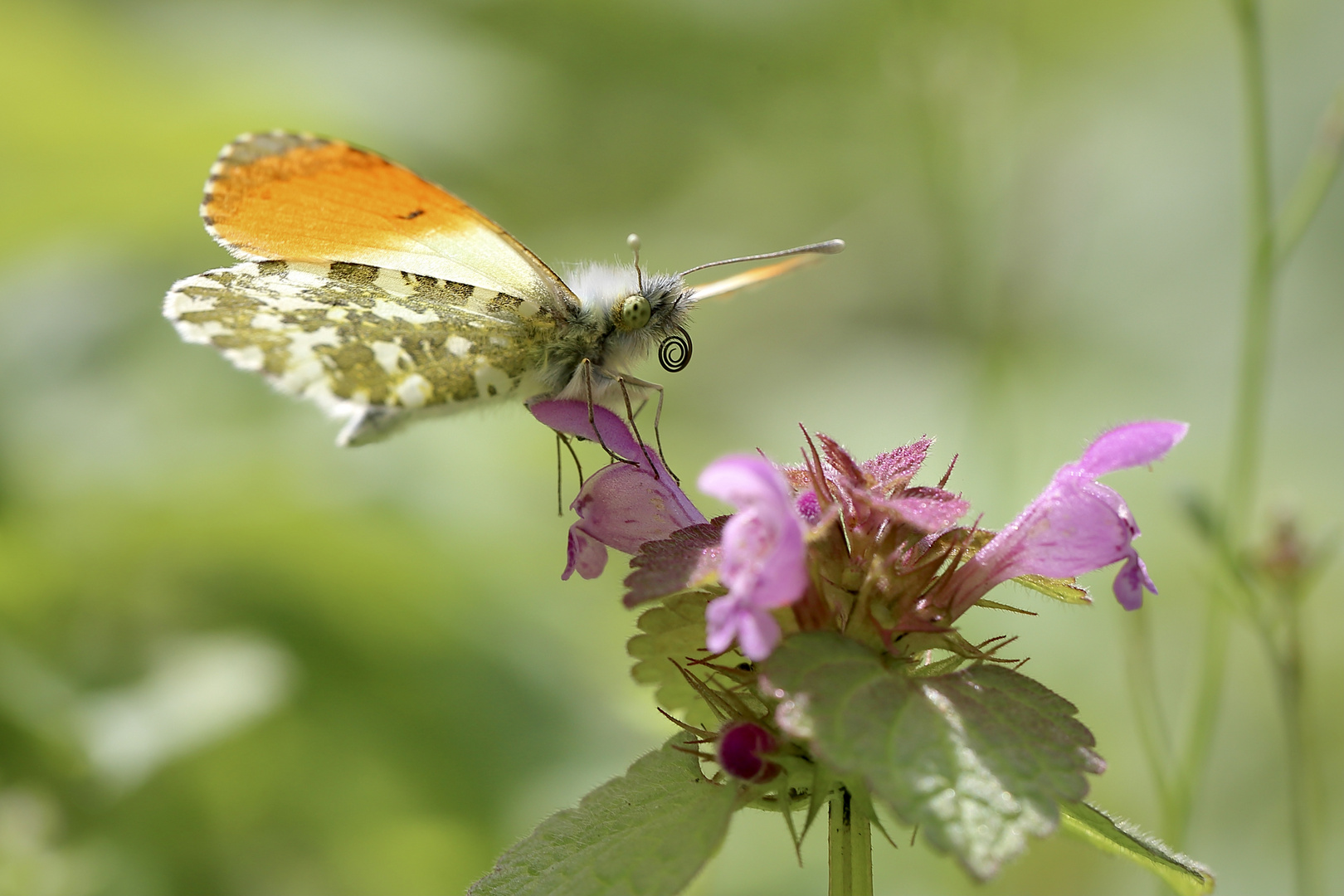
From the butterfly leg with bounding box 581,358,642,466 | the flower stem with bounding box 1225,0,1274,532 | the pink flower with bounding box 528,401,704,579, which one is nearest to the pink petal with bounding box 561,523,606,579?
the pink flower with bounding box 528,401,704,579

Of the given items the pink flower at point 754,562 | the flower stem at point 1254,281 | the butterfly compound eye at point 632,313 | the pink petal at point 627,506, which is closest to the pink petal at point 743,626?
the pink flower at point 754,562

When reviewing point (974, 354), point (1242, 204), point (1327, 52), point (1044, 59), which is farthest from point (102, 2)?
point (1327, 52)

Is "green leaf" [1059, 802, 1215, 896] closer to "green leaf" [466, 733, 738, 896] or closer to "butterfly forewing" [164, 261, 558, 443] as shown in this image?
"green leaf" [466, 733, 738, 896]

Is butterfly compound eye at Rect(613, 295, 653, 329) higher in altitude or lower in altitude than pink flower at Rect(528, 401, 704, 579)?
higher

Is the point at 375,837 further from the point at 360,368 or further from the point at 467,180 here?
the point at 467,180

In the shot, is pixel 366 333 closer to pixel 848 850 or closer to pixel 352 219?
pixel 352 219

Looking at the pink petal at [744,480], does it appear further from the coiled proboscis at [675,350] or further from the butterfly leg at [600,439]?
the coiled proboscis at [675,350]
